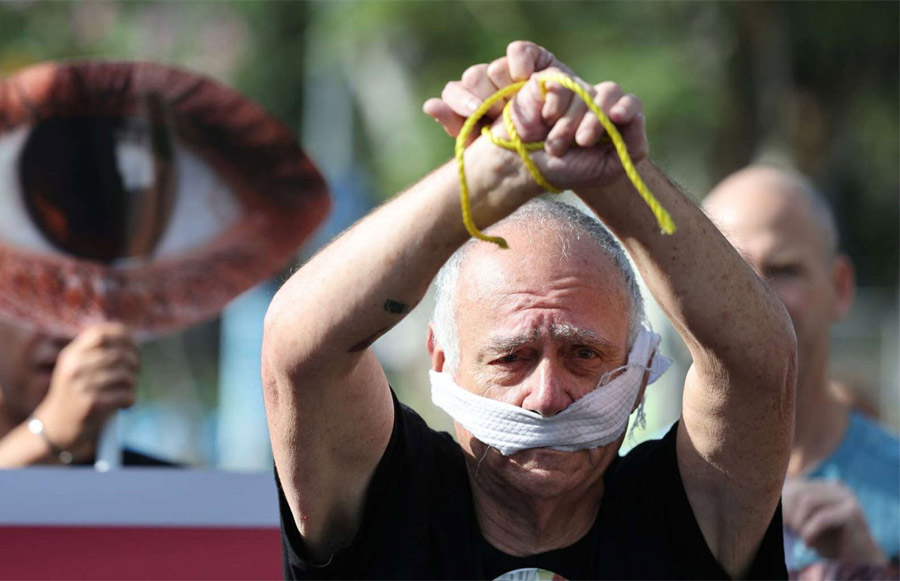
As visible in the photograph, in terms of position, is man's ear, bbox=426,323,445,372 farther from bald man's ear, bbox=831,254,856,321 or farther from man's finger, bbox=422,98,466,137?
bald man's ear, bbox=831,254,856,321

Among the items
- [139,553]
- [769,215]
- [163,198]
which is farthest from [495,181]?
[769,215]

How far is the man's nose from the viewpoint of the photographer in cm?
226

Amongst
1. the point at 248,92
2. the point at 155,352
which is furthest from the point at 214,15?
the point at 155,352

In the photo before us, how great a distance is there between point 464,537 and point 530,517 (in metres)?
0.12

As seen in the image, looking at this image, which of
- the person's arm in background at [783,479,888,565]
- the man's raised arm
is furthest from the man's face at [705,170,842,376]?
the man's raised arm

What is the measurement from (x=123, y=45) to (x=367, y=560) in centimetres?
1366

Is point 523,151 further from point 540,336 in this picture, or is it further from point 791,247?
point 791,247

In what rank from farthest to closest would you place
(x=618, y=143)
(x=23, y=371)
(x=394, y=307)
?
1. (x=23, y=371)
2. (x=394, y=307)
3. (x=618, y=143)

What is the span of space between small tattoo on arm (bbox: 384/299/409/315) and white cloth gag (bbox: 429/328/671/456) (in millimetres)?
323

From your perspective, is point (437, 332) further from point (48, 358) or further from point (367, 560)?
point (48, 358)

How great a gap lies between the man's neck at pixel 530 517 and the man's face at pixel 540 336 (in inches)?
1.8

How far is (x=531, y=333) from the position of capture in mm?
2316

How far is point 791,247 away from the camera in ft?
13.0

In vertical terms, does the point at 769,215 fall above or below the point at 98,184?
below
